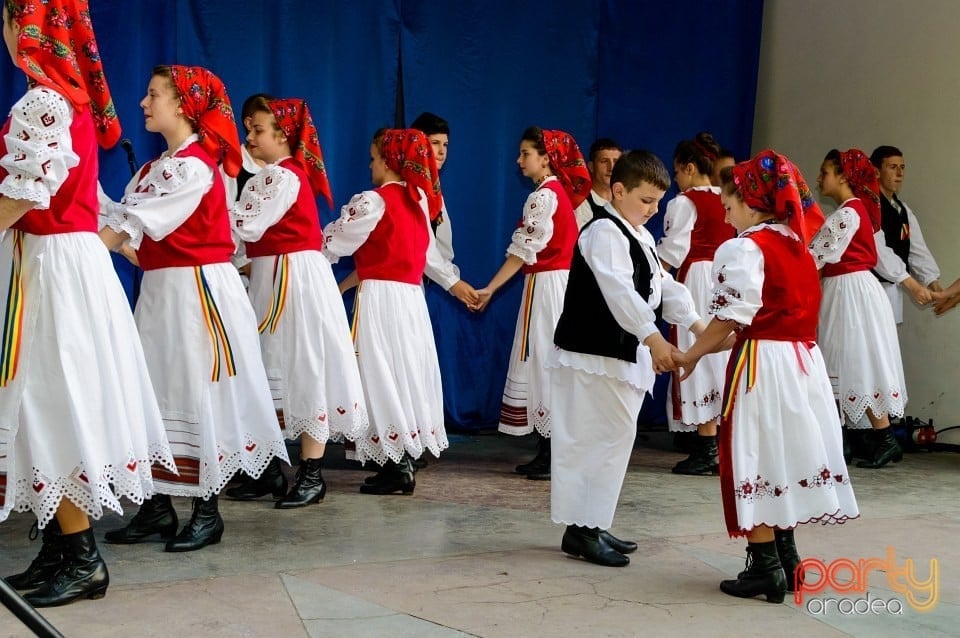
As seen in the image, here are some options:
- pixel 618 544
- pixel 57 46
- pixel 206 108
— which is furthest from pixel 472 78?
pixel 57 46

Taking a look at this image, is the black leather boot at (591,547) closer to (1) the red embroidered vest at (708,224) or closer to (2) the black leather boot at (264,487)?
(2) the black leather boot at (264,487)

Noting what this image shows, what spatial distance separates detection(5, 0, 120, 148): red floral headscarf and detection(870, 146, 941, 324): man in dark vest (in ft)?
14.2

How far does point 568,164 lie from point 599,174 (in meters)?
0.45

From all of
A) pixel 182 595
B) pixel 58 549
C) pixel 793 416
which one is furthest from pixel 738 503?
pixel 58 549

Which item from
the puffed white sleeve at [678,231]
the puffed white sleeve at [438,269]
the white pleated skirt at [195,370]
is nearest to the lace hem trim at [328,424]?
the white pleated skirt at [195,370]

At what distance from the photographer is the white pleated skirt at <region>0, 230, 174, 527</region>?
2.69 metres

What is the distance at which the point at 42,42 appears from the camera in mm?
2705

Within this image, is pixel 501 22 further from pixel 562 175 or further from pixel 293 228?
pixel 293 228

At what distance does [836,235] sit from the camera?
5.38 metres

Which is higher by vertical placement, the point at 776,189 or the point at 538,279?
the point at 776,189

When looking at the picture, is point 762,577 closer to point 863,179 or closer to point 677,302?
point 677,302

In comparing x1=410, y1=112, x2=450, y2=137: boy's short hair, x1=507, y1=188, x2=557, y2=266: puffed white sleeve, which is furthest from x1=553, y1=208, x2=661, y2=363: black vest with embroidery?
x1=410, y1=112, x2=450, y2=137: boy's short hair

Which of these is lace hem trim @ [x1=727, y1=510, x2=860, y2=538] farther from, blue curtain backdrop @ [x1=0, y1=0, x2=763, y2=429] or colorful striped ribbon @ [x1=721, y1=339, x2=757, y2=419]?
blue curtain backdrop @ [x1=0, y1=0, x2=763, y2=429]

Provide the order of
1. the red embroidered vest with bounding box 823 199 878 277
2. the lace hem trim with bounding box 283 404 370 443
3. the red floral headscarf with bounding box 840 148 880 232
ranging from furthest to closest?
the red floral headscarf with bounding box 840 148 880 232 → the red embroidered vest with bounding box 823 199 878 277 → the lace hem trim with bounding box 283 404 370 443
